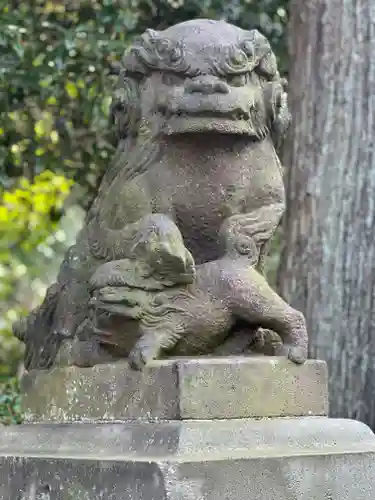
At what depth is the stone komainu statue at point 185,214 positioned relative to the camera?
11.6 ft

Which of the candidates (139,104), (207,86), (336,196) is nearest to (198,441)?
(207,86)

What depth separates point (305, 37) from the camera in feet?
20.2

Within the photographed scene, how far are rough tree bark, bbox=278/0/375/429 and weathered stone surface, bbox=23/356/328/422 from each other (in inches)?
84.0

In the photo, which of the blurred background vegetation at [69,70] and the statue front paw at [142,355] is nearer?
the statue front paw at [142,355]

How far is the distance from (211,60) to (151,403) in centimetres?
120

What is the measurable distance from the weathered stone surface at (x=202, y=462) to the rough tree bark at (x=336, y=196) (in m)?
2.09

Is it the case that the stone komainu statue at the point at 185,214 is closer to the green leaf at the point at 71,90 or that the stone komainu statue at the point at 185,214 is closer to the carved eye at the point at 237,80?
the carved eye at the point at 237,80

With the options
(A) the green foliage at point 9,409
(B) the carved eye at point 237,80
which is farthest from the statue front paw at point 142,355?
(A) the green foliage at point 9,409

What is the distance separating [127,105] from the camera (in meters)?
3.93

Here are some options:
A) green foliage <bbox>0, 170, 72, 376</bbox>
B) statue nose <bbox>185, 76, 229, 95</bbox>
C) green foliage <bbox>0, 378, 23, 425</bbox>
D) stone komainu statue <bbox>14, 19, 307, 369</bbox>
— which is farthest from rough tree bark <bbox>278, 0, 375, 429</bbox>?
green foliage <bbox>0, 170, 72, 376</bbox>

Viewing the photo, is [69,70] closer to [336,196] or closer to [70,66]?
[70,66]

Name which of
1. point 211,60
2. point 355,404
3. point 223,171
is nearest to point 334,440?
point 223,171

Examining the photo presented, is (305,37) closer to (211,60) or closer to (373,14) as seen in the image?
(373,14)

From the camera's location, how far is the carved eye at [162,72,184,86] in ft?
12.3
